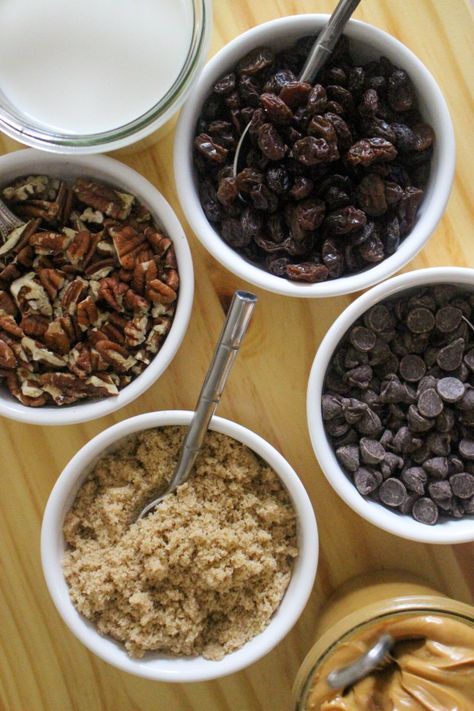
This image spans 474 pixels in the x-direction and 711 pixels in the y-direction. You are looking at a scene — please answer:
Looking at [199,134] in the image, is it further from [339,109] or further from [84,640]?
[84,640]

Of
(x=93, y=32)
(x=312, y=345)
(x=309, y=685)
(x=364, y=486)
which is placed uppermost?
(x=93, y=32)

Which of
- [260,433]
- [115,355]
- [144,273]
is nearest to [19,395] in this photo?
[115,355]

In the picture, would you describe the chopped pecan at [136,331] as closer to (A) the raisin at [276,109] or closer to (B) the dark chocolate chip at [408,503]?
(A) the raisin at [276,109]

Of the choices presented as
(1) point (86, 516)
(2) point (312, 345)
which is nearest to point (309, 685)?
(1) point (86, 516)

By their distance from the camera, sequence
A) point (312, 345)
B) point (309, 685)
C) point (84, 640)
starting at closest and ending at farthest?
point (309, 685)
point (84, 640)
point (312, 345)

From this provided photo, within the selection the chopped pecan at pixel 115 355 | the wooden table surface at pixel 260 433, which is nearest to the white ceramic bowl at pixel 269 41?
the wooden table surface at pixel 260 433

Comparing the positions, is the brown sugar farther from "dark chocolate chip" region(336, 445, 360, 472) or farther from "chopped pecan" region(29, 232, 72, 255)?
"chopped pecan" region(29, 232, 72, 255)
